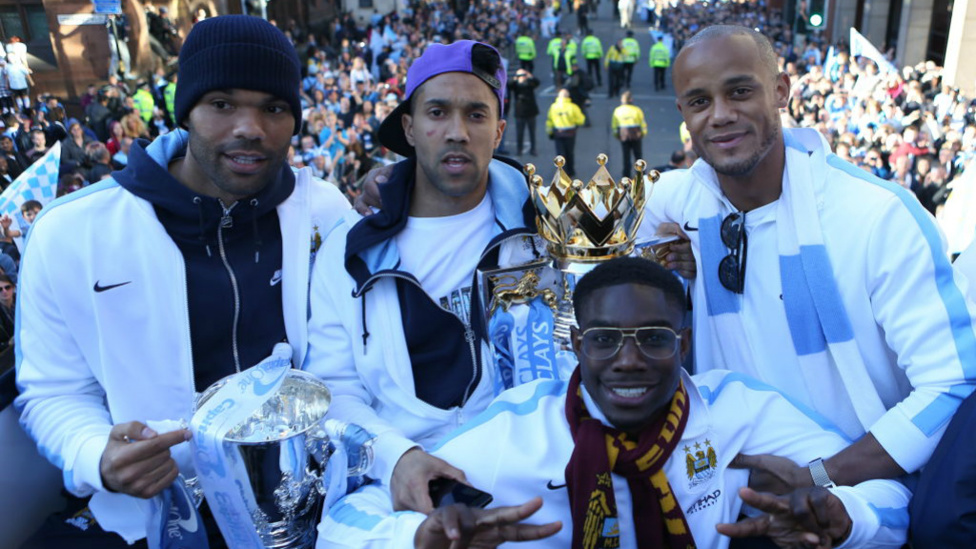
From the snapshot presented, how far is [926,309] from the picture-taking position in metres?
2.23

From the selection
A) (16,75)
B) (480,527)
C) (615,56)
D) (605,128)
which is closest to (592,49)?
(615,56)

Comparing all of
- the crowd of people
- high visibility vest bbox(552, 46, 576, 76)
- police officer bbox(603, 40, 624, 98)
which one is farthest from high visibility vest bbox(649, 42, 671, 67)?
the crowd of people

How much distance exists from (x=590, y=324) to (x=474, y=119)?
0.88 meters

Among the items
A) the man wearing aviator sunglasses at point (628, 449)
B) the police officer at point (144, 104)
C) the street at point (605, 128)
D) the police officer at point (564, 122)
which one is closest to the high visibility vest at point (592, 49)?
the street at point (605, 128)

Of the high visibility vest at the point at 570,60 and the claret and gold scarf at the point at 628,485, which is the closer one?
the claret and gold scarf at the point at 628,485

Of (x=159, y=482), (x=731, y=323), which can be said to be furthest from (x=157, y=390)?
(x=731, y=323)

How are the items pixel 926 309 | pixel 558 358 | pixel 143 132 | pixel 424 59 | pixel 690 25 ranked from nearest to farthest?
pixel 926 309 < pixel 558 358 < pixel 424 59 < pixel 143 132 < pixel 690 25

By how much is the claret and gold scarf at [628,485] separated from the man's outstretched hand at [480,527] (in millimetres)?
206

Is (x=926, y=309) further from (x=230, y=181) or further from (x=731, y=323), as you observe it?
(x=230, y=181)

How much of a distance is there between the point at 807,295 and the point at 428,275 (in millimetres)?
1196

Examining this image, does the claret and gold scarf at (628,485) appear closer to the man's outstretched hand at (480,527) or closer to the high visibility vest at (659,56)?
the man's outstretched hand at (480,527)

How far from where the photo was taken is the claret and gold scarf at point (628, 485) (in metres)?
2.02

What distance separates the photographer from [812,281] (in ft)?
7.84

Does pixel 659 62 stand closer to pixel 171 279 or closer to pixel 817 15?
pixel 817 15
